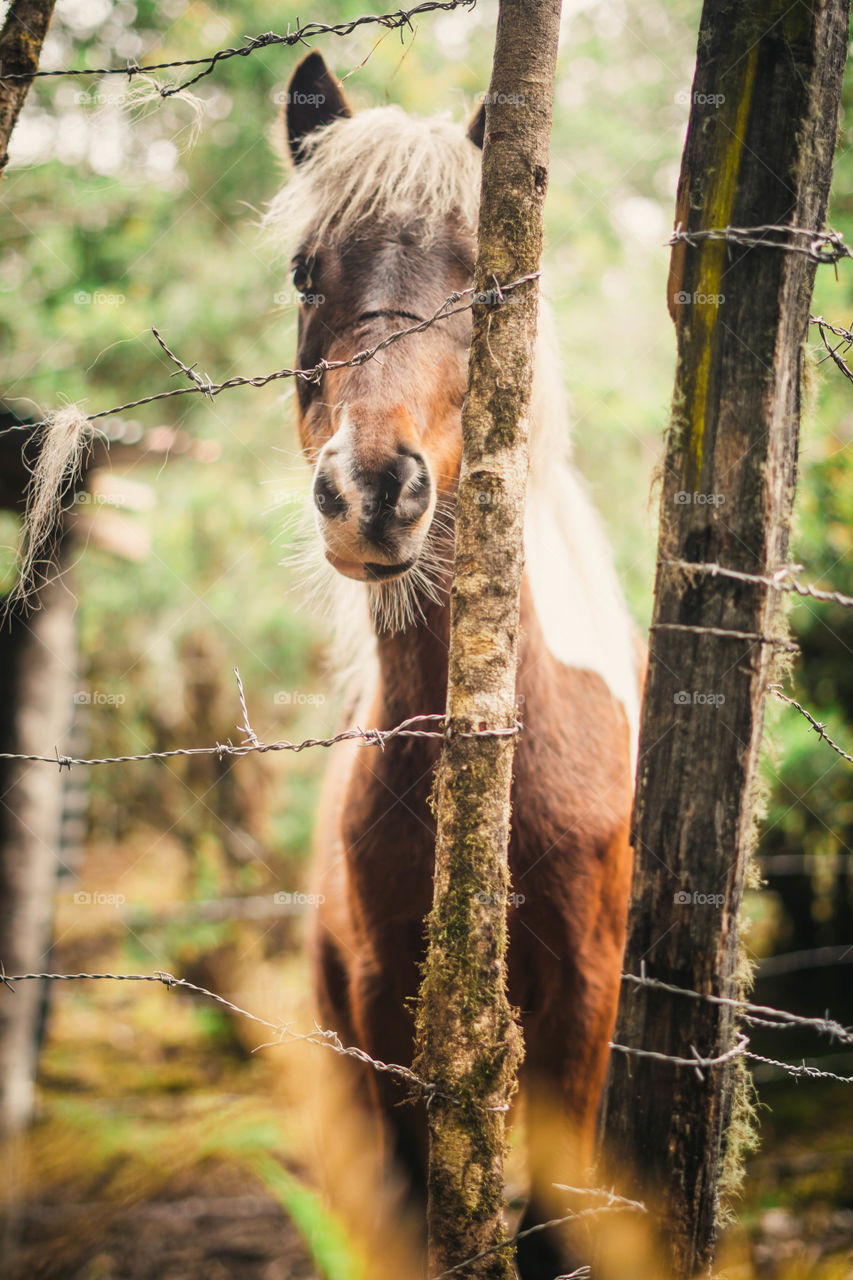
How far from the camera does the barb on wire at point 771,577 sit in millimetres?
1298

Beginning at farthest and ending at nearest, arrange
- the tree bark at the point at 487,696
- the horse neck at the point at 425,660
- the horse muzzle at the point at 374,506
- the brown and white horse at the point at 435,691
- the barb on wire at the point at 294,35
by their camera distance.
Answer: the horse neck at the point at 425,660, the brown and white horse at the point at 435,691, the horse muzzle at the point at 374,506, the barb on wire at the point at 294,35, the tree bark at the point at 487,696

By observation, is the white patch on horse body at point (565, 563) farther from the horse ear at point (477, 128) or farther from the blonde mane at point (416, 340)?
the horse ear at point (477, 128)

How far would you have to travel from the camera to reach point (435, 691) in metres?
2.18

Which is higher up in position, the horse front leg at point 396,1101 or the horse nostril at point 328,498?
the horse nostril at point 328,498

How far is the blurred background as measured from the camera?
4.20 m

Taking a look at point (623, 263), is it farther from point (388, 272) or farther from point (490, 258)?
point (490, 258)

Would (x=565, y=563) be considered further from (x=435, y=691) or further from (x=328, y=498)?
(x=328, y=498)

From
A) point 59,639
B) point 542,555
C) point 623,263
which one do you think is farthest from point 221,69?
point 542,555

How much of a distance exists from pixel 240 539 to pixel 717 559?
5.23m

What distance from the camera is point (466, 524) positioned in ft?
4.46

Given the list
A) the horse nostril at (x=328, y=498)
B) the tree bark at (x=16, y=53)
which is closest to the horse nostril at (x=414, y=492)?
the horse nostril at (x=328, y=498)

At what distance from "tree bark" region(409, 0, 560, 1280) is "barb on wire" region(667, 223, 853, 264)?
298 mm

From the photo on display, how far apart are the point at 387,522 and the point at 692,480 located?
0.63 meters

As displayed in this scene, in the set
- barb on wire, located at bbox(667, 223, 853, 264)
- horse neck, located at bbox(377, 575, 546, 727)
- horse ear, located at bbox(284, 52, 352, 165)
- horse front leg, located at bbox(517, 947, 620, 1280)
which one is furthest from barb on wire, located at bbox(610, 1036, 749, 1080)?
horse ear, located at bbox(284, 52, 352, 165)
